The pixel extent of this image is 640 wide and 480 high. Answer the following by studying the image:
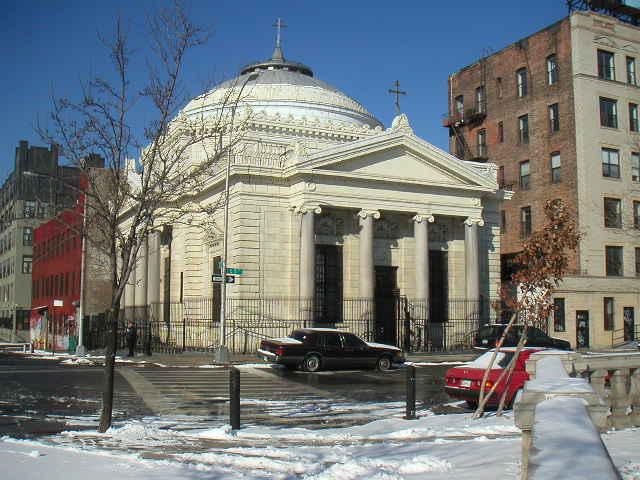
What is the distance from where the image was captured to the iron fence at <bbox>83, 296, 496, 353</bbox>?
34906mm

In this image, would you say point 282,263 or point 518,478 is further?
point 282,263

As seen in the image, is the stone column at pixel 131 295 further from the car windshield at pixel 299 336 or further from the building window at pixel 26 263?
the building window at pixel 26 263

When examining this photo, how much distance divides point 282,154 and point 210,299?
8365 mm

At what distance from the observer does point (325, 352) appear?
2564 centimetres

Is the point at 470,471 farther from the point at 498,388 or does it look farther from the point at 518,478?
the point at 498,388

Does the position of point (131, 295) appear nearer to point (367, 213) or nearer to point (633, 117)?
point (367, 213)

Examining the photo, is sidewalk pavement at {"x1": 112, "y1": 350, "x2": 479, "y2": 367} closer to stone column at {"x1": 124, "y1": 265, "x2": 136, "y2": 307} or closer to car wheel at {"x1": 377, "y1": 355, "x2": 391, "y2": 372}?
car wheel at {"x1": 377, "y1": 355, "x2": 391, "y2": 372}

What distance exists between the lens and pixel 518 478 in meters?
7.31

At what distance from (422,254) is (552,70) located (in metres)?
18.4

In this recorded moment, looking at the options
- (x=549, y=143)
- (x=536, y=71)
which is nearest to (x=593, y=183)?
(x=549, y=143)

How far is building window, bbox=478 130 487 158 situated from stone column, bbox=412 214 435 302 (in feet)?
56.1

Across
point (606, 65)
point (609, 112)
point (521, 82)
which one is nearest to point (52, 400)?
point (609, 112)

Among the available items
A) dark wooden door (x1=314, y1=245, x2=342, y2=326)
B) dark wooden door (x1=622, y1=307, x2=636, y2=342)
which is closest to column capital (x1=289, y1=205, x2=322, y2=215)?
dark wooden door (x1=314, y1=245, x2=342, y2=326)

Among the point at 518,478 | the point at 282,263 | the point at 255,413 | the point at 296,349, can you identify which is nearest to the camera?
the point at 518,478
